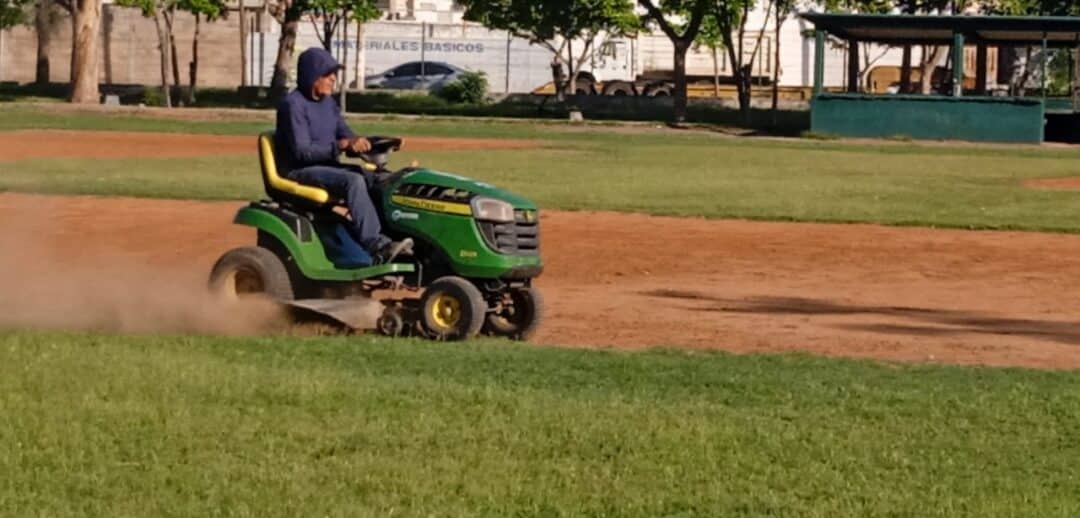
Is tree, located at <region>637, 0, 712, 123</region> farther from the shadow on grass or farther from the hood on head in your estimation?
the hood on head

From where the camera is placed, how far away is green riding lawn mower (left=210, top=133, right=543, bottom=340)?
1254 centimetres

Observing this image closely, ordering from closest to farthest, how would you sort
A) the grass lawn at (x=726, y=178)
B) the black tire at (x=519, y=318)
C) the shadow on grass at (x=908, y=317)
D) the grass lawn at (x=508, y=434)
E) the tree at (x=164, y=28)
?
the grass lawn at (x=508, y=434) → the black tire at (x=519, y=318) → the shadow on grass at (x=908, y=317) → the grass lawn at (x=726, y=178) → the tree at (x=164, y=28)

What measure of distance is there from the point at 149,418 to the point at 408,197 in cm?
389

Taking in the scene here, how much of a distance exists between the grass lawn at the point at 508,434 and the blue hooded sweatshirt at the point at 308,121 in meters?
1.55

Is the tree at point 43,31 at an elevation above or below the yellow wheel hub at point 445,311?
above

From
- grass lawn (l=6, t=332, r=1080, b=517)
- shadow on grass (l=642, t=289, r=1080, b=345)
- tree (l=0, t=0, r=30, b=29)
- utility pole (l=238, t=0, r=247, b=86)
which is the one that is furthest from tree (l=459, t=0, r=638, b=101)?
grass lawn (l=6, t=332, r=1080, b=517)

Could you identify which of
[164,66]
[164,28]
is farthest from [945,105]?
[164,28]

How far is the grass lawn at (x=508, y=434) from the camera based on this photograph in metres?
7.71

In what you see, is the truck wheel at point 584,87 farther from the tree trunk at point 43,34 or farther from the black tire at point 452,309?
the black tire at point 452,309

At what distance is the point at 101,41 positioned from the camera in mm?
83938

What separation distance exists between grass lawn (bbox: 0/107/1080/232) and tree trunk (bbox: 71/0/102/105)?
13.3 meters

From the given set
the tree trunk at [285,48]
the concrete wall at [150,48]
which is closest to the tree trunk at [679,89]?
the tree trunk at [285,48]

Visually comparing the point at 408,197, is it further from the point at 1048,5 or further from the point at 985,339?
the point at 1048,5

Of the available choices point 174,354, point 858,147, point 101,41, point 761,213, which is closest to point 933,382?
point 174,354
